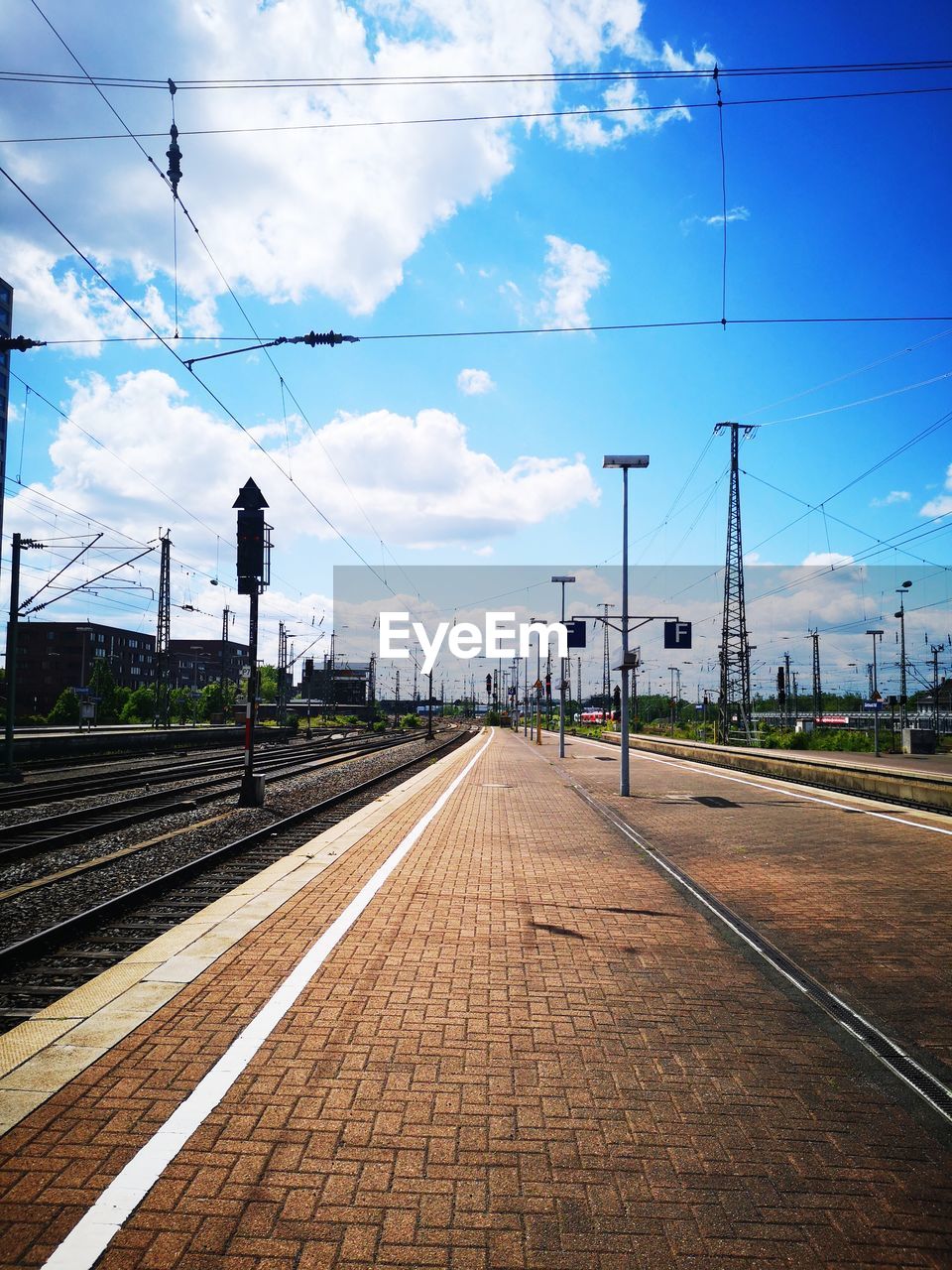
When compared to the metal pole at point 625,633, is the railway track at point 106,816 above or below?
below

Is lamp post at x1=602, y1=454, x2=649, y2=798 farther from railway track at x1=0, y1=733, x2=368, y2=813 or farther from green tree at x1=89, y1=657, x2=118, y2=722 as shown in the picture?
green tree at x1=89, y1=657, x2=118, y2=722

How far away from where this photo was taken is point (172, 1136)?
3.35 meters

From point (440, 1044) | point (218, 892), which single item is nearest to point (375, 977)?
point (440, 1044)

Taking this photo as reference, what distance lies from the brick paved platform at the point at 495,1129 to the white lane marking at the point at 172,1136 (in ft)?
0.18

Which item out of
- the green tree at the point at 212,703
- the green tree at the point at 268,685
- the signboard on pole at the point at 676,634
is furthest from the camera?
the green tree at the point at 268,685

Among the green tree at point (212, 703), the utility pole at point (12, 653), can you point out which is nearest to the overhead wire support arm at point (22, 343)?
the utility pole at point (12, 653)

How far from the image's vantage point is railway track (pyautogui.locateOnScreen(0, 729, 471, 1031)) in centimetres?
572

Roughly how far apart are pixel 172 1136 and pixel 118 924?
464 centimetres

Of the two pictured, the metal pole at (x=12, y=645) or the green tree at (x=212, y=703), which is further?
the green tree at (x=212, y=703)

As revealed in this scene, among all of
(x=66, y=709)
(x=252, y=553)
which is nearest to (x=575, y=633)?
(x=252, y=553)

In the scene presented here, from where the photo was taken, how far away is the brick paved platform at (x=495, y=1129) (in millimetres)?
2801

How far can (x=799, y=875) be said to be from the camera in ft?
30.0

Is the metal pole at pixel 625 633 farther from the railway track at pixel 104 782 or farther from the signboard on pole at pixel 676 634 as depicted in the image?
the railway track at pixel 104 782

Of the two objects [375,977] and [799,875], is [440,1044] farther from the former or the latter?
[799,875]
